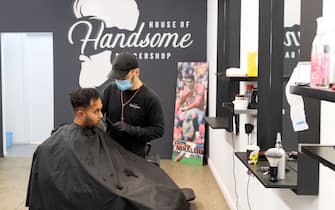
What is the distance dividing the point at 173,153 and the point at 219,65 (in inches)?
68.0

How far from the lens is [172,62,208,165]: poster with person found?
5832mm

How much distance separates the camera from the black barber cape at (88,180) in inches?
94.9

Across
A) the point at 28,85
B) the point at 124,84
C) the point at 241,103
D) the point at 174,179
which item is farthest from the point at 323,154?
the point at 28,85

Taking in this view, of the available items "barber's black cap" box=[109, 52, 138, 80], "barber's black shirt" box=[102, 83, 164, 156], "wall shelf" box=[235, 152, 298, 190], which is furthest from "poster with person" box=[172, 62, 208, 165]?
"wall shelf" box=[235, 152, 298, 190]

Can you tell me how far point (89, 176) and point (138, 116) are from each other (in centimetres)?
70

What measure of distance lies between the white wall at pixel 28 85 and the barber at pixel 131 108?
14.5 feet

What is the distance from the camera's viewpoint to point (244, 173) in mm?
3357

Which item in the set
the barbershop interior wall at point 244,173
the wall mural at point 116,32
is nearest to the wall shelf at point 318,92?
the barbershop interior wall at point 244,173

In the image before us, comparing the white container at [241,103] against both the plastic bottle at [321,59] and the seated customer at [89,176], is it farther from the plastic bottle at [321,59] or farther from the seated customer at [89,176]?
the plastic bottle at [321,59]

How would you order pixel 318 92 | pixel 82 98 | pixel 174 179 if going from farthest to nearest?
pixel 174 179
pixel 82 98
pixel 318 92

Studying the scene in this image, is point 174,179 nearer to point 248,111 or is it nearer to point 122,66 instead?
point 248,111

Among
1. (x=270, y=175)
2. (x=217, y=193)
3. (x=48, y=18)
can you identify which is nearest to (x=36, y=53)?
(x=48, y=18)

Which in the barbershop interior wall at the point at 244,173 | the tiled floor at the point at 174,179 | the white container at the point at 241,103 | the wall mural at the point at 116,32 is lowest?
the tiled floor at the point at 174,179

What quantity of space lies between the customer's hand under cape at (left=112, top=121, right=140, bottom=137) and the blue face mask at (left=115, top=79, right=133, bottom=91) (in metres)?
0.27
